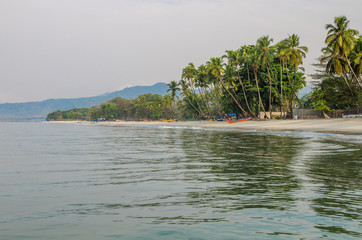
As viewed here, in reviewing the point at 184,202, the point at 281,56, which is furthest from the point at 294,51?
the point at 184,202

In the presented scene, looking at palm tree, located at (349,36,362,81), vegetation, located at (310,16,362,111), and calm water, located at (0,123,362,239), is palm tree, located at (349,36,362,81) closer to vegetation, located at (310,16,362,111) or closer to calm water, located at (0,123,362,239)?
vegetation, located at (310,16,362,111)

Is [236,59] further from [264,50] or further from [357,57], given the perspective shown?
[357,57]

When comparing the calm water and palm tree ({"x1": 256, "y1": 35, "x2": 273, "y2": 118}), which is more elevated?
palm tree ({"x1": 256, "y1": 35, "x2": 273, "y2": 118})

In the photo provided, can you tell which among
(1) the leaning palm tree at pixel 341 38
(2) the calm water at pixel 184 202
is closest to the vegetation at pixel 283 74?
(1) the leaning palm tree at pixel 341 38

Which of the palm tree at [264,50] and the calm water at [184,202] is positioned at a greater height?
the palm tree at [264,50]

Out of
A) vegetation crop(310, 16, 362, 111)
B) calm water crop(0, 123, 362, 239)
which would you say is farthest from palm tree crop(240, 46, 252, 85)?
calm water crop(0, 123, 362, 239)

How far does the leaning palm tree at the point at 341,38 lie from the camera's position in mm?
52406

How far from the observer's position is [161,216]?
611 centimetres

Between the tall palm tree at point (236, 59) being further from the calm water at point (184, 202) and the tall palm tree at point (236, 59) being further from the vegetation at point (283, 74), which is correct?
the calm water at point (184, 202)

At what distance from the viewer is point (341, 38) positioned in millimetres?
52500

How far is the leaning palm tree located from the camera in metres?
52.4

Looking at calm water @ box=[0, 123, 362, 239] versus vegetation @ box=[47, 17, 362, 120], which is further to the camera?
vegetation @ box=[47, 17, 362, 120]

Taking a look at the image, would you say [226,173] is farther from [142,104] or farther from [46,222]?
[142,104]

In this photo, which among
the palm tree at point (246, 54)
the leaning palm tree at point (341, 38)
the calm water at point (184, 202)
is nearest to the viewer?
the calm water at point (184, 202)
